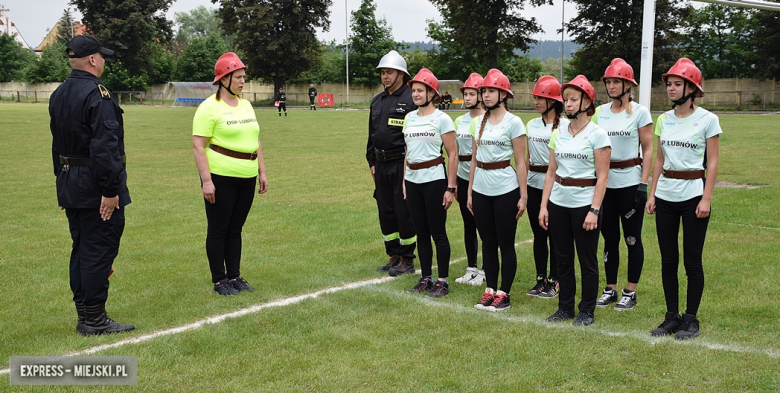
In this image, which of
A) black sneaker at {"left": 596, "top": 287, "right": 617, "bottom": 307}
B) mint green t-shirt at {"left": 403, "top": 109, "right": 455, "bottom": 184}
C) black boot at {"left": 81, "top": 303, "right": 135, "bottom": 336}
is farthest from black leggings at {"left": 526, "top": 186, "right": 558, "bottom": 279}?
black boot at {"left": 81, "top": 303, "right": 135, "bottom": 336}

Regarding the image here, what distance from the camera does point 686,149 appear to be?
5199 millimetres

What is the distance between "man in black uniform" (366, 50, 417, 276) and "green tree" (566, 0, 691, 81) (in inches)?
1855

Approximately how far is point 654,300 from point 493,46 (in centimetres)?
5371

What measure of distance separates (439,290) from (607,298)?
5.02 ft

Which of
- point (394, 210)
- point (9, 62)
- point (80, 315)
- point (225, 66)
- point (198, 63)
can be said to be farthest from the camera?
point (9, 62)

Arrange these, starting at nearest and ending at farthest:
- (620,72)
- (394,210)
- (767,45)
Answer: (620,72) < (394,210) < (767,45)

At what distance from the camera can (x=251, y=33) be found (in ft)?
211

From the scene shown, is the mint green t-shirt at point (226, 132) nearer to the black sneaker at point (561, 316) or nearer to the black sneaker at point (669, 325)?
the black sneaker at point (561, 316)

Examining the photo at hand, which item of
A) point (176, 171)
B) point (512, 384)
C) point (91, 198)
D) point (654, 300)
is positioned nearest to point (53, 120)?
point (91, 198)

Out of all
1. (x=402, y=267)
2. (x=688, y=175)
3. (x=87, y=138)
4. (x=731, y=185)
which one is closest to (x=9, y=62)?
(x=731, y=185)

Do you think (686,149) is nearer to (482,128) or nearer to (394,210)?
(482,128)

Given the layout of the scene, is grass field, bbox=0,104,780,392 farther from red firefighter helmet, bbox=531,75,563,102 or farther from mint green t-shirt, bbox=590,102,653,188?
red firefighter helmet, bbox=531,75,563,102

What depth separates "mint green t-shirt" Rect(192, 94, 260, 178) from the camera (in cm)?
626

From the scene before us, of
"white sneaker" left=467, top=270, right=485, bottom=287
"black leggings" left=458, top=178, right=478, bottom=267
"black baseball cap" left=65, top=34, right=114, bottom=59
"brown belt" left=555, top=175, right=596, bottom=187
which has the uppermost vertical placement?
"black baseball cap" left=65, top=34, right=114, bottom=59
